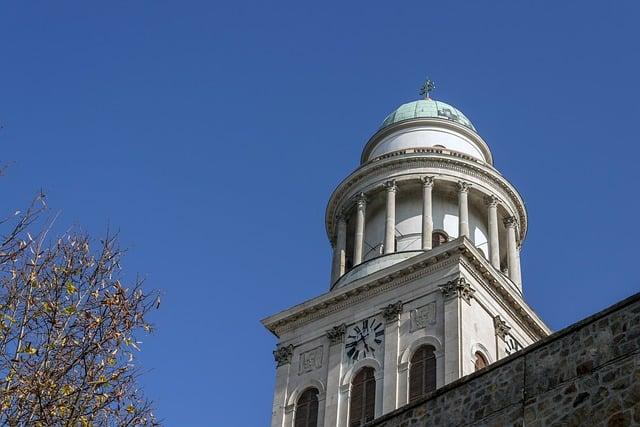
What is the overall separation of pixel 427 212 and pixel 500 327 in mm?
6399

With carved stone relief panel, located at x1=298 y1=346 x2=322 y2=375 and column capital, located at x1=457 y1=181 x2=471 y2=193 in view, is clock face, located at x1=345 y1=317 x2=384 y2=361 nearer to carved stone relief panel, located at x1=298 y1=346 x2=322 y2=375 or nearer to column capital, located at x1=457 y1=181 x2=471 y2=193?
carved stone relief panel, located at x1=298 y1=346 x2=322 y2=375

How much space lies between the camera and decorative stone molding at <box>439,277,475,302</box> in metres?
42.0

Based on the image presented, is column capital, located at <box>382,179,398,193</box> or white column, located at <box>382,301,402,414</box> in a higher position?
column capital, located at <box>382,179,398,193</box>

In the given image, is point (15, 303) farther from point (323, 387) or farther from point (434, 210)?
point (434, 210)

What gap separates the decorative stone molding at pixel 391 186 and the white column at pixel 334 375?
298 inches

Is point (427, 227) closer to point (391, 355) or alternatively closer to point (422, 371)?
point (391, 355)

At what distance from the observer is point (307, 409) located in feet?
142

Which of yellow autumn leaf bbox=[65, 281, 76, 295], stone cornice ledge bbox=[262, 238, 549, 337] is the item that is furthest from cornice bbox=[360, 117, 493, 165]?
yellow autumn leaf bbox=[65, 281, 76, 295]

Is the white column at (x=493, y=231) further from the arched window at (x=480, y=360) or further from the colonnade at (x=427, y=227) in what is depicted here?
the arched window at (x=480, y=360)

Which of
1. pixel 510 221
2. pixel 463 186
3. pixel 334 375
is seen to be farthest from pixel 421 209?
pixel 334 375

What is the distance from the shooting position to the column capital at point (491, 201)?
164 ft

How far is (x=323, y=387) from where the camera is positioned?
142ft

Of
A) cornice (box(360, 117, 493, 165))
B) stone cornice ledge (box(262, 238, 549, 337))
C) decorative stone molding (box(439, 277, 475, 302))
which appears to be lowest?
decorative stone molding (box(439, 277, 475, 302))

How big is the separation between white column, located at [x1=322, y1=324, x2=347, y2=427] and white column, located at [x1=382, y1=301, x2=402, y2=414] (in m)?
1.93
